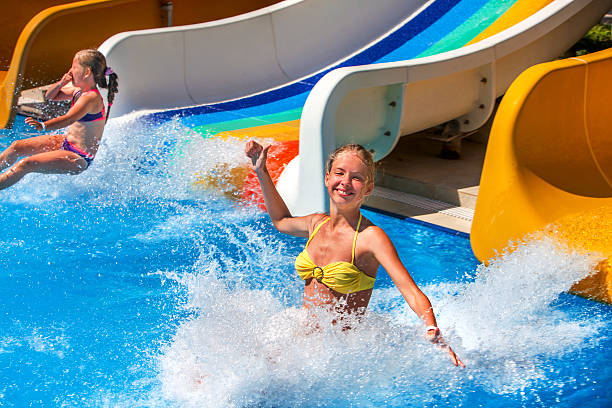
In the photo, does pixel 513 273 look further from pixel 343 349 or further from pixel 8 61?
pixel 8 61

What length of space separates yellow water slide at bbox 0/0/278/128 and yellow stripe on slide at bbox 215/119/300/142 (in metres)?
2.49

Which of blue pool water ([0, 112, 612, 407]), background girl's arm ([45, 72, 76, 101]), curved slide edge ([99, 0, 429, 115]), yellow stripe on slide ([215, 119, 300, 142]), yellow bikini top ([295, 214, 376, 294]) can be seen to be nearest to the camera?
yellow bikini top ([295, 214, 376, 294])

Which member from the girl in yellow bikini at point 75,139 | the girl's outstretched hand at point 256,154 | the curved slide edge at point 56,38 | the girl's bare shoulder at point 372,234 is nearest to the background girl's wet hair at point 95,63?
the girl in yellow bikini at point 75,139

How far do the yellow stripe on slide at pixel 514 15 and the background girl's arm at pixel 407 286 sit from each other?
4.38 m

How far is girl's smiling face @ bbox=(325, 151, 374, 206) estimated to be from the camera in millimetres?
2801

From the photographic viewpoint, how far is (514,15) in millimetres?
6730

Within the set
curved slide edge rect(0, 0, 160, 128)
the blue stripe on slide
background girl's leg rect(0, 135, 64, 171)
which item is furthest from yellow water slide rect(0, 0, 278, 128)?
background girl's leg rect(0, 135, 64, 171)

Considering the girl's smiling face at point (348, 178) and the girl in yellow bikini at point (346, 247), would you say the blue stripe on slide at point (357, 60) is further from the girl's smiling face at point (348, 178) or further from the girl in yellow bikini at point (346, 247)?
the girl's smiling face at point (348, 178)

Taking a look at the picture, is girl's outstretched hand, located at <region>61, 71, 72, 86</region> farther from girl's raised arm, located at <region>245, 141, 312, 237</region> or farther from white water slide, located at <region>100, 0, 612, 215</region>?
girl's raised arm, located at <region>245, 141, 312, 237</region>

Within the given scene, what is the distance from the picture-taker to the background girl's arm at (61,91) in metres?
5.92

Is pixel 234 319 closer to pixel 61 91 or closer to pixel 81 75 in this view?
pixel 81 75

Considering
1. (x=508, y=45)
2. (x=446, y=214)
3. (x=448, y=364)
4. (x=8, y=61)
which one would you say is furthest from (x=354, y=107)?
(x=8, y=61)

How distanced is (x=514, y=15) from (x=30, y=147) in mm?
4329

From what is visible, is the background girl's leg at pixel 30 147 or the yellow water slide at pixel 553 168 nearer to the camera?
the yellow water slide at pixel 553 168
